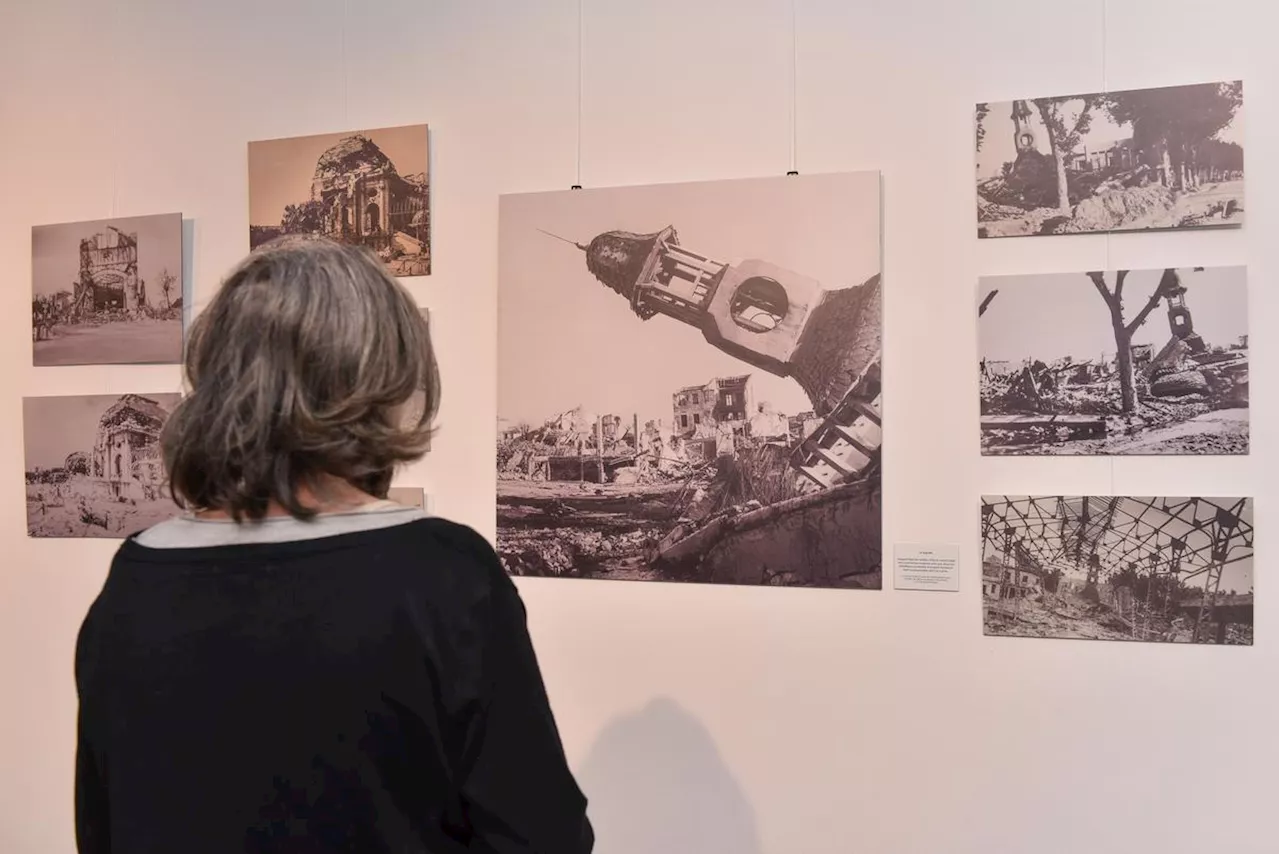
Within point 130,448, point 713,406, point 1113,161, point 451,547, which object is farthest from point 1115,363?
point 130,448

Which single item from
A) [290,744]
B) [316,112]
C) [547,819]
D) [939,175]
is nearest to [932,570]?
[939,175]

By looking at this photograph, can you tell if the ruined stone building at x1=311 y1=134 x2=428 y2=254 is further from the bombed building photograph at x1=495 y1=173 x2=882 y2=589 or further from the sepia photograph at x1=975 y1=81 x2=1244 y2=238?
the sepia photograph at x1=975 y1=81 x2=1244 y2=238

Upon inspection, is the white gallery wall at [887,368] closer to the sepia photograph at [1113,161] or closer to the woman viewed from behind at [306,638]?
the sepia photograph at [1113,161]

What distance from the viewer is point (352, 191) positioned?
1832mm

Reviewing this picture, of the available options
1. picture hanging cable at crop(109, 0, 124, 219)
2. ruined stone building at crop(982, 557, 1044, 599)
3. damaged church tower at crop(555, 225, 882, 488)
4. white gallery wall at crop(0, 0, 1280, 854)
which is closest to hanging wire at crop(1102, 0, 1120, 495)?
white gallery wall at crop(0, 0, 1280, 854)

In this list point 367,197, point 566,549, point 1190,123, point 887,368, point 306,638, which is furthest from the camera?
point 367,197

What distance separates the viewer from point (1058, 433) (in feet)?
4.95

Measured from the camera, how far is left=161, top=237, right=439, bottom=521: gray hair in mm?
778

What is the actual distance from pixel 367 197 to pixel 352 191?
4 cm

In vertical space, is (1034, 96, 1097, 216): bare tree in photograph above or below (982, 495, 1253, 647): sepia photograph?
above

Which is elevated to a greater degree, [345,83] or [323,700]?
[345,83]

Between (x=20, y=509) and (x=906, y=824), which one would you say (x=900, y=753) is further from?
(x=20, y=509)

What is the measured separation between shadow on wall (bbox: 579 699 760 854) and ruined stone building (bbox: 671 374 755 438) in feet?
1.81

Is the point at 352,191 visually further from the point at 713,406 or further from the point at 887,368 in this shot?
the point at 887,368
